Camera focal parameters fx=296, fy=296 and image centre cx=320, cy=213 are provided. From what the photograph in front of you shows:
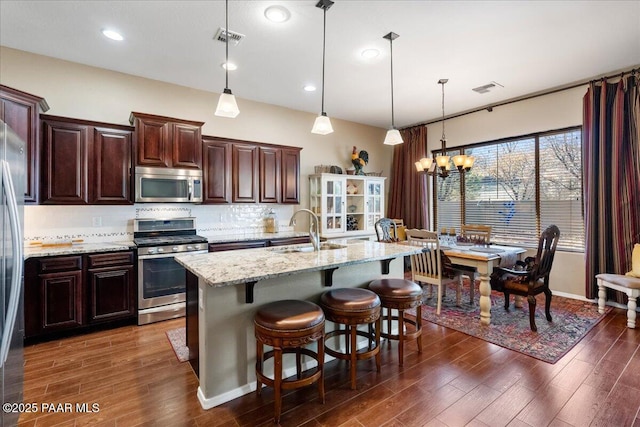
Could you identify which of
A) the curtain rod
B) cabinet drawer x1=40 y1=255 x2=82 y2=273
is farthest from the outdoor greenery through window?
cabinet drawer x1=40 y1=255 x2=82 y2=273

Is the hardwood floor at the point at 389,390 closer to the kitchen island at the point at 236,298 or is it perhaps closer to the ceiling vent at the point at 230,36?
the kitchen island at the point at 236,298

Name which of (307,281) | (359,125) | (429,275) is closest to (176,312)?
(307,281)

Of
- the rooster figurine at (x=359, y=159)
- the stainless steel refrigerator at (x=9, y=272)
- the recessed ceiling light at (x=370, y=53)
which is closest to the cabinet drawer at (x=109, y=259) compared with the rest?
the stainless steel refrigerator at (x=9, y=272)

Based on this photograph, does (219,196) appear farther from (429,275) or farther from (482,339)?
(482,339)

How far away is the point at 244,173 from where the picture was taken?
4496mm

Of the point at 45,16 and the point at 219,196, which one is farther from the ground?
the point at 45,16

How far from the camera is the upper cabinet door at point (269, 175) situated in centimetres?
467

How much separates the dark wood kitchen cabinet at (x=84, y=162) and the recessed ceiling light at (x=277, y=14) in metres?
2.22

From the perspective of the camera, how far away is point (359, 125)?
6.32 m

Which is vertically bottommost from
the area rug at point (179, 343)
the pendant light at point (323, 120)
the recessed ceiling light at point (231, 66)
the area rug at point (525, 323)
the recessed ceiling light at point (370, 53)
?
the area rug at point (179, 343)

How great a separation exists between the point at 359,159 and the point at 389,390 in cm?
441

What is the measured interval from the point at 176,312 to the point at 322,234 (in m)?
2.58

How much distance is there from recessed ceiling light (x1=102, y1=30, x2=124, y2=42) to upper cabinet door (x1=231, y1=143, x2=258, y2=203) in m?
1.75

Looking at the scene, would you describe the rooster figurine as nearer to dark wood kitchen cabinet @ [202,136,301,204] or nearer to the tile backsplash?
dark wood kitchen cabinet @ [202,136,301,204]
